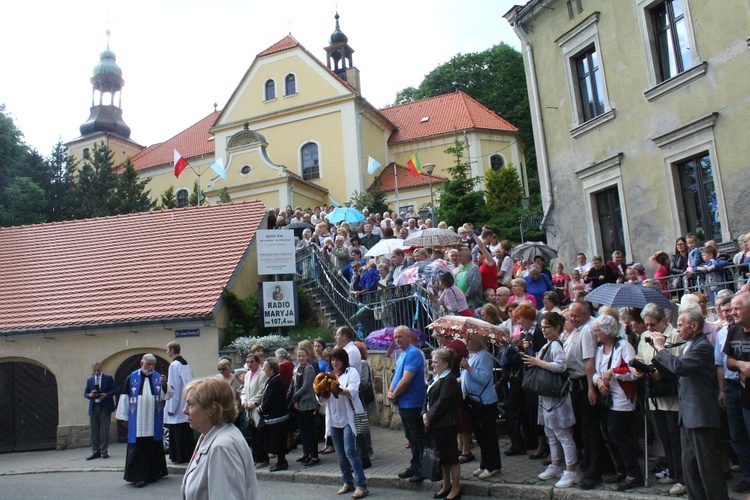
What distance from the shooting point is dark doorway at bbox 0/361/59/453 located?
15.7 metres

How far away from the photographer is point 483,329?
7.98 metres

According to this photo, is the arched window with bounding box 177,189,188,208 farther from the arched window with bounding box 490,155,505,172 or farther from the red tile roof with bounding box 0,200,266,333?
the red tile roof with bounding box 0,200,266,333

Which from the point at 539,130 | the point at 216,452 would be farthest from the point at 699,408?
the point at 539,130

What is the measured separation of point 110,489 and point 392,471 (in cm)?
461

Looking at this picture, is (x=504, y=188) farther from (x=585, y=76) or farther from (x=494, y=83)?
(x=494, y=83)

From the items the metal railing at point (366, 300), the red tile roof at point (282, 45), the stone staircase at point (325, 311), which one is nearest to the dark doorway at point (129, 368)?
the stone staircase at point (325, 311)

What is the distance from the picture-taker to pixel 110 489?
9914 millimetres

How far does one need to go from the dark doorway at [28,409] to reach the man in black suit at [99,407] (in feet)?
8.62

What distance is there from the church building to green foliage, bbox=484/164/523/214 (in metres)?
6.33

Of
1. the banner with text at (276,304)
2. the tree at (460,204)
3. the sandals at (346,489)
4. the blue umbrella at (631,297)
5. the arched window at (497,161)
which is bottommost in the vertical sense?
the sandals at (346,489)

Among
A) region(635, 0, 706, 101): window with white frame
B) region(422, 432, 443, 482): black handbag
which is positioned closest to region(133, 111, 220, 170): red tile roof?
region(635, 0, 706, 101): window with white frame

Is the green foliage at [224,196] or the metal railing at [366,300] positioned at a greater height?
the green foliage at [224,196]

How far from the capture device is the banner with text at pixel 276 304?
15.8 m

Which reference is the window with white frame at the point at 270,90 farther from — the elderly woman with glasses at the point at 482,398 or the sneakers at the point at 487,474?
the sneakers at the point at 487,474
